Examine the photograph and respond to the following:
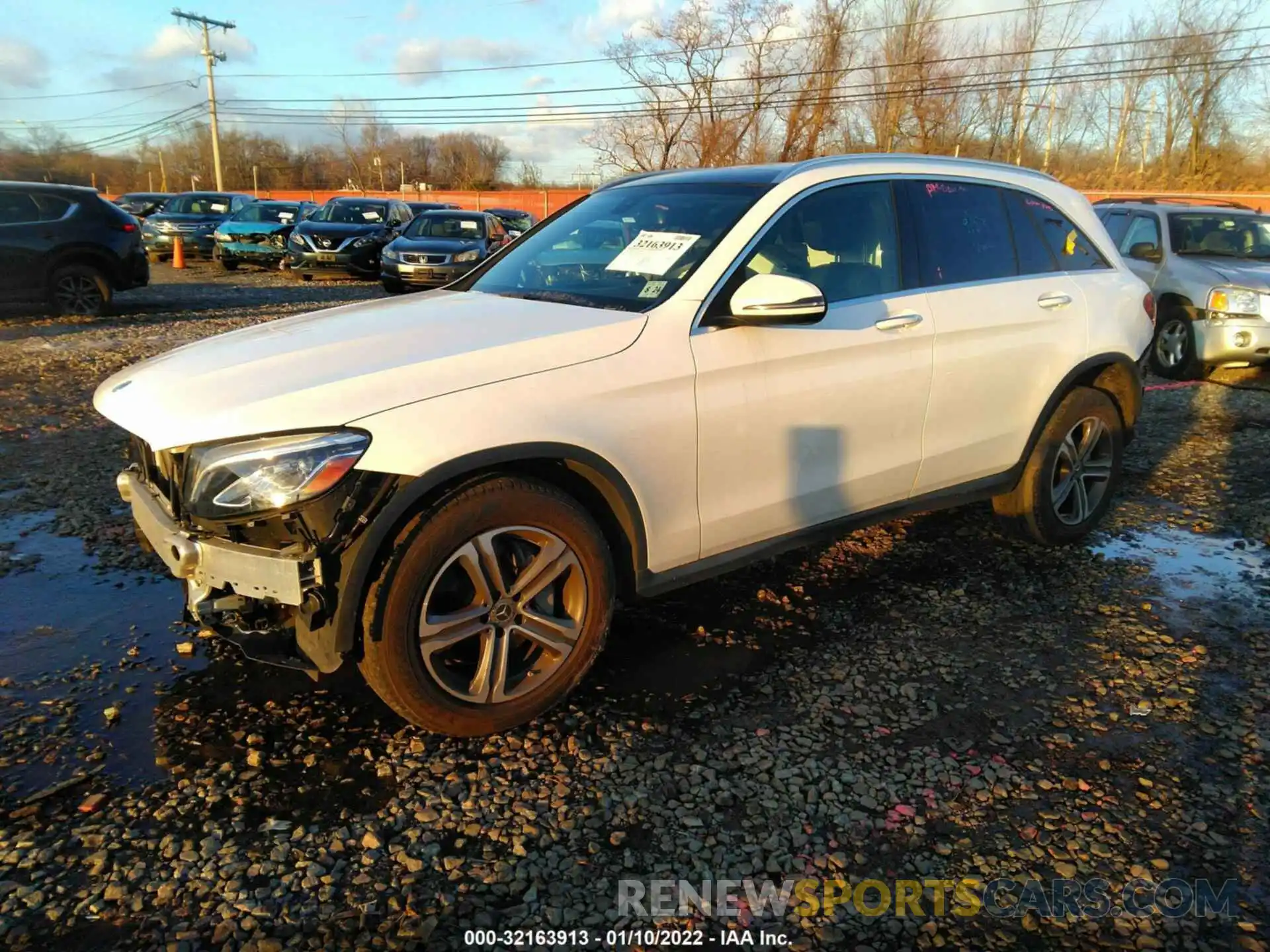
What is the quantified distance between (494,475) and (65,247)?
10.9m

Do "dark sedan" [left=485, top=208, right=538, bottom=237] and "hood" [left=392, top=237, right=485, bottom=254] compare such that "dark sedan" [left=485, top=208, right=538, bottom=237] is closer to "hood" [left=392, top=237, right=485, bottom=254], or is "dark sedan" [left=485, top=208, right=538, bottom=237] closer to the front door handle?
"hood" [left=392, top=237, right=485, bottom=254]

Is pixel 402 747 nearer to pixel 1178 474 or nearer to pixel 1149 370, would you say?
pixel 1178 474

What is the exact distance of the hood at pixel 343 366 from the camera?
2.48 m

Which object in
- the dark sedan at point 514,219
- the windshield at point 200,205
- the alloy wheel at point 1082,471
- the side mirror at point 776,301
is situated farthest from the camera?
the windshield at point 200,205

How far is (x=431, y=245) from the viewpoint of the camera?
15.2m

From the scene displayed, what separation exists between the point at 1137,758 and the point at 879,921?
1.21 metres

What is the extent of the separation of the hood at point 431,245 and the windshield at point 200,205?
10.0m

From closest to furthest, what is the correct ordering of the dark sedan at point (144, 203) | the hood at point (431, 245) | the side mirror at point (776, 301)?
the side mirror at point (776, 301) → the hood at point (431, 245) → the dark sedan at point (144, 203)

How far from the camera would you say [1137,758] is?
281cm

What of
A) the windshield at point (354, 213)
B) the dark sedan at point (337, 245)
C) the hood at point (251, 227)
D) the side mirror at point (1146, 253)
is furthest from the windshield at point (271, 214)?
the side mirror at point (1146, 253)

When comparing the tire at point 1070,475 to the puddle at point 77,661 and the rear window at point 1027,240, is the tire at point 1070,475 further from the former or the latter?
the puddle at point 77,661

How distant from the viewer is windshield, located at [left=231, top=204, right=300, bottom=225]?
1952 cm

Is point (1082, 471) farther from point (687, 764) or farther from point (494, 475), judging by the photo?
point (494, 475)

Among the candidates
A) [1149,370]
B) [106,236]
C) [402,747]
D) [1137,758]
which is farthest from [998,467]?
[106,236]
